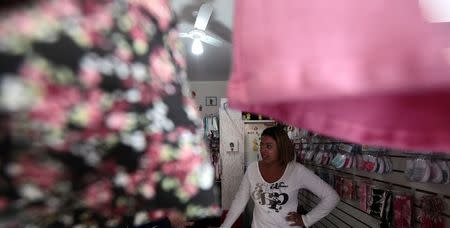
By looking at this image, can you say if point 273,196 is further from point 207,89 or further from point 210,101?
point 207,89

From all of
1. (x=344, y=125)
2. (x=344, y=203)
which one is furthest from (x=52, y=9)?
(x=344, y=203)

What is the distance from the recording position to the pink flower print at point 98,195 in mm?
396

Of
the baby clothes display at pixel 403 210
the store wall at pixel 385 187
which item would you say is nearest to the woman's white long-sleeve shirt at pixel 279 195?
the store wall at pixel 385 187

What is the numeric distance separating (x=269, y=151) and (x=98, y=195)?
2418 millimetres

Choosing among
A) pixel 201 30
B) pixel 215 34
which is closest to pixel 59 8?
pixel 201 30

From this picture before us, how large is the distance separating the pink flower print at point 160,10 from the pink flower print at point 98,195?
21 centimetres

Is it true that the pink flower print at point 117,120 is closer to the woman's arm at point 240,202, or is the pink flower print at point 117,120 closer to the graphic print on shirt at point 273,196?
the graphic print on shirt at point 273,196

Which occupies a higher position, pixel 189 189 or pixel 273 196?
pixel 189 189

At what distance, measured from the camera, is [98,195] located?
405 mm

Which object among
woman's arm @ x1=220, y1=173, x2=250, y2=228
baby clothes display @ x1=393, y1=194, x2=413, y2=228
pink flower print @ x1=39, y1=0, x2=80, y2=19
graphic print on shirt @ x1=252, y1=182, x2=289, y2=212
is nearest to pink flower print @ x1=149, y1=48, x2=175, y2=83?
pink flower print @ x1=39, y1=0, x2=80, y2=19

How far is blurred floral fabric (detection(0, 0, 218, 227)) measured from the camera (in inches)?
13.2

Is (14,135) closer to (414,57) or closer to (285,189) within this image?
(414,57)

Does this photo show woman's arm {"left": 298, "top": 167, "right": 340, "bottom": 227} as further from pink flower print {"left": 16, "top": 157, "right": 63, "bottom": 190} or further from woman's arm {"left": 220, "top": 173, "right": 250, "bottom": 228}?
pink flower print {"left": 16, "top": 157, "right": 63, "bottom": 190}

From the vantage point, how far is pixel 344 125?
22.1 inches
